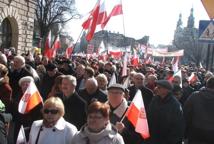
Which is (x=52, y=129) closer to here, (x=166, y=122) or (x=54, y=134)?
(x=54, y=134)

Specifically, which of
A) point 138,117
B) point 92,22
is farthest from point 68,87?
point 92,22

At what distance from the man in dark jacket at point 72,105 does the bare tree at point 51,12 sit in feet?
181

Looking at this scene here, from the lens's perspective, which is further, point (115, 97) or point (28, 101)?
point (115, 97)

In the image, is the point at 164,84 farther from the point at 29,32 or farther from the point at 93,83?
the point at 29,32

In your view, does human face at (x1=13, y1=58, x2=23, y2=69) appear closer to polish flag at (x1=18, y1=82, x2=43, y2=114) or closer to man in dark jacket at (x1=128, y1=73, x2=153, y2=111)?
man in dark jacket at (x1=128, y1=73, x2=153, y2=111)

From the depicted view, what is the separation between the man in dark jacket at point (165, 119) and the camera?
22.3ft

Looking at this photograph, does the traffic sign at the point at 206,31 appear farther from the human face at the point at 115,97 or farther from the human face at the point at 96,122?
the human face at the point at 96,122

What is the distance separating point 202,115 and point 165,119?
0.55m

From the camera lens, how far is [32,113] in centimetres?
661

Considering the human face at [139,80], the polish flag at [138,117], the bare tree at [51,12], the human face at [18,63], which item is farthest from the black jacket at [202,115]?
the bare tree at [51,12]

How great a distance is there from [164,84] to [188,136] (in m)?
0.90

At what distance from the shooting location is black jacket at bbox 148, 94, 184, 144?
6.80 metres

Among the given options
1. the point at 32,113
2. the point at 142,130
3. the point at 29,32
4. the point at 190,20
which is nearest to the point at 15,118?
the point at 32,113

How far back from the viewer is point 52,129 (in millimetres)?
4699
